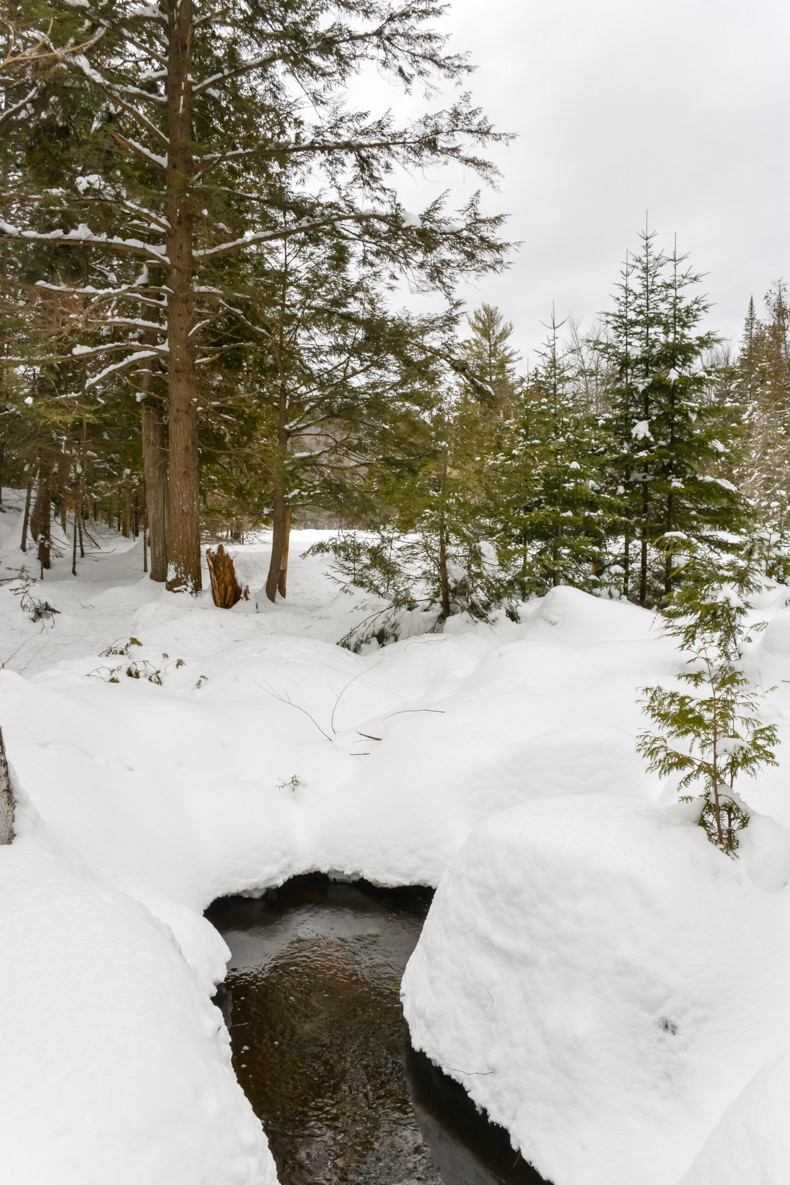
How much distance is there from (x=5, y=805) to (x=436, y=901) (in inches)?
103

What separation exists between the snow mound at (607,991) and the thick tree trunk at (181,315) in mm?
8336

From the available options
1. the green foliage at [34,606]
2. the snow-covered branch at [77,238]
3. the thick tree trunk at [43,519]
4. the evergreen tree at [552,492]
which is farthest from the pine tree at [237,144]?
the thick tree trunk at [43,519]

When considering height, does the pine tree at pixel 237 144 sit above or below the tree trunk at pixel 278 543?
above

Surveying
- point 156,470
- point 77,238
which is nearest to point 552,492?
point 77,238

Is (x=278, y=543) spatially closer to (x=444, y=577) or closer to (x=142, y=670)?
(x=444, y=577)

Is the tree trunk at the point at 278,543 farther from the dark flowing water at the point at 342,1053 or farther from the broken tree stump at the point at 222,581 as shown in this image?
the dark flowing water at the point at 342,1053

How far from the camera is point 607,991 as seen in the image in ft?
10.2

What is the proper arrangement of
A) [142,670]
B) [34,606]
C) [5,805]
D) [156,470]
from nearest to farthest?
[5,805], [142,670], [34,606], [156,470]

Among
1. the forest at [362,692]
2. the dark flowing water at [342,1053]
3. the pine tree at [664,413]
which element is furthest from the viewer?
the pine tree at [664,413]

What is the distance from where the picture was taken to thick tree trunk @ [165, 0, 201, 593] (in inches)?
347

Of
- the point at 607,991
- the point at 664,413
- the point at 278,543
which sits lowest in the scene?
the point at 607,991

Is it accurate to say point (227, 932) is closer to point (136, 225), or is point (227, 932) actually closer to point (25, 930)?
point (25, 930)

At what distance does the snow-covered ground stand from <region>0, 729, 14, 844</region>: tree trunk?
153 millimetres

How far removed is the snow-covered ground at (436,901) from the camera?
2.25 metres
